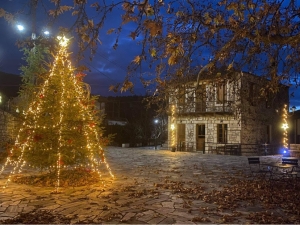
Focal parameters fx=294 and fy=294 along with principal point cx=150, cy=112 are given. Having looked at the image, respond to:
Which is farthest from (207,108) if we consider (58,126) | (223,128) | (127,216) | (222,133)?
(127,216)

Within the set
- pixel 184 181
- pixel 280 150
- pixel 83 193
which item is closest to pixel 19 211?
pixel 83 193

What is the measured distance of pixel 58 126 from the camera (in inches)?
326

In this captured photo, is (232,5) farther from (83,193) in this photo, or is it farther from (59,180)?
(59,180)

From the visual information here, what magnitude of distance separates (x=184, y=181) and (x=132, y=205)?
3.38 metres

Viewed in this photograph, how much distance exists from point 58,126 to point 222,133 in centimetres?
1725

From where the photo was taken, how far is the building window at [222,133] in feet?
75.9

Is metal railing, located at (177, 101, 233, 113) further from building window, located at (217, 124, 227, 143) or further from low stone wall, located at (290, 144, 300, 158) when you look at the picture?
low stone wall, located at (290, 144, 300, 158)

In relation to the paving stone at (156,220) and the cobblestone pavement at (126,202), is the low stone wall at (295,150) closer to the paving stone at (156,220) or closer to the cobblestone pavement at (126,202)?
the cobblestone pavement at (126,202)

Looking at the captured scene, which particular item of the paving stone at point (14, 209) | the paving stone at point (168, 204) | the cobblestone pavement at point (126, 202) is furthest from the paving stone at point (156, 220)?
the paving stone at point (14, 209)

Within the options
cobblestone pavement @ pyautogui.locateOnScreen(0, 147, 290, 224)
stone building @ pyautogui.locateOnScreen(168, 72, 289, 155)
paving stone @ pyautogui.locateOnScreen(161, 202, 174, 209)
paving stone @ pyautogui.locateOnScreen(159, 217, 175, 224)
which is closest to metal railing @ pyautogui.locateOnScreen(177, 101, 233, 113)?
stone building @ pyautogui.locateOnScreen(168, 72, 289, 155)

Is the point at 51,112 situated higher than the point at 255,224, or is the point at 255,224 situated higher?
the point at 51,112

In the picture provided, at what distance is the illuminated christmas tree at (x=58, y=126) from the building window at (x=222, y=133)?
16.1 meters

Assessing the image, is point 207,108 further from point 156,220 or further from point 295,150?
point 156,220

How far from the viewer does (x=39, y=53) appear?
2153cm
